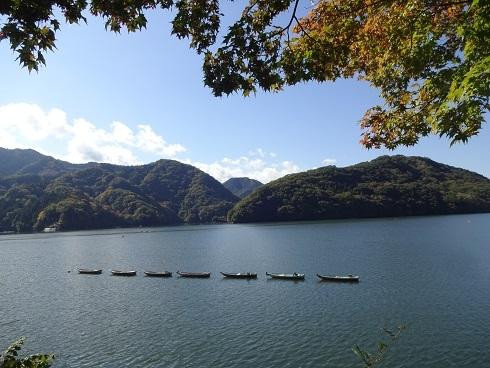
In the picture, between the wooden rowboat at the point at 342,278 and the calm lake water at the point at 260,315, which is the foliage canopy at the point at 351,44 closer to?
the calm lake water at the point at 260,315

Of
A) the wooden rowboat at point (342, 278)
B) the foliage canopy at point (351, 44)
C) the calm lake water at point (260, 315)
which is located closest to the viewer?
the foliage canopy at point (351, 44)

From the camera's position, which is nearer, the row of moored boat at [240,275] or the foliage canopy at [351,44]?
the foliage canopy at [351,44]

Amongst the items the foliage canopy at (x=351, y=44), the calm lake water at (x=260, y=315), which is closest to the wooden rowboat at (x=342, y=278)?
the calm lake water at (x=260, y=315)

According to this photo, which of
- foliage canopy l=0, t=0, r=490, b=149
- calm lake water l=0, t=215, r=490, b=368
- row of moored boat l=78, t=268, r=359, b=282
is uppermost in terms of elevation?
foliage canopy l=0, t=0, r=490, b=149

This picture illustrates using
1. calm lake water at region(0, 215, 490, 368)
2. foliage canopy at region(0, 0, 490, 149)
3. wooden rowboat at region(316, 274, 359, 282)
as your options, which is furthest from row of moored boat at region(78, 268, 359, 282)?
foliage canopy at region(0, 0, 490, 149)

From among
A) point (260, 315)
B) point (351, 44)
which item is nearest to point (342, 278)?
point (260, 315)

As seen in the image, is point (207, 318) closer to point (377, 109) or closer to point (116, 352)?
point (116, 352)

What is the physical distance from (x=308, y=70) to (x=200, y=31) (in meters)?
3.13

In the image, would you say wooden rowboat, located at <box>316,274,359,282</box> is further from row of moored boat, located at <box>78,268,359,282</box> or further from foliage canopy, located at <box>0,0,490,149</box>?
foliage canopy, located at <box>0,0,490,149</box>

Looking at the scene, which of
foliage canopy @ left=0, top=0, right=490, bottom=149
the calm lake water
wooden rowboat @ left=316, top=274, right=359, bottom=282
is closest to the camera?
foliage canopy @ left=0, top=0, right=490, bottom=149

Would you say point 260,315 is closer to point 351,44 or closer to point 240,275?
point 240,275

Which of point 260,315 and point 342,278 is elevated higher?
point 342,278

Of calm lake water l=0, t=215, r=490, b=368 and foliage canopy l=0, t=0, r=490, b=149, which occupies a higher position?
foliage canopy l=0, t=0, r=490, b=149

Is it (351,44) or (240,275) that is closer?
(351,44)
